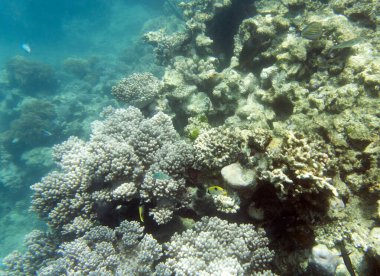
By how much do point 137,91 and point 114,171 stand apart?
8.56 feet

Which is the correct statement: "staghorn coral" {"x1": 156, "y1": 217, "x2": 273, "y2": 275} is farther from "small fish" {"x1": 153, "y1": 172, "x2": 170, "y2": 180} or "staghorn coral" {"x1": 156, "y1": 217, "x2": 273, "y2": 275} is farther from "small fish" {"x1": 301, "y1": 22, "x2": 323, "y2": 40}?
"small fish" {"x1": 301, "y1": 22, "x2": 323, "y2": 40}

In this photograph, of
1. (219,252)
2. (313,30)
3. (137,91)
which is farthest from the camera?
(137,91)

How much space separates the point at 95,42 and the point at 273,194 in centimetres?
3335

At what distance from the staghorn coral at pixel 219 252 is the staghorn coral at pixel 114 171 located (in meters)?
0.66

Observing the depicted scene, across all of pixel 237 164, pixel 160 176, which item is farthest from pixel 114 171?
pixel 237 164

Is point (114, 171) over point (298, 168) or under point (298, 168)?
over

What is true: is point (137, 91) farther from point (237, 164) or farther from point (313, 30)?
point (313, 30)

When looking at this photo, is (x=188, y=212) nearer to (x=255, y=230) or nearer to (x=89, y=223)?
(x=255, y=230)

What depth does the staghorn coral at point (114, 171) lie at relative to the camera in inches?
161

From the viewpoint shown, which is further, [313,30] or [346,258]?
[313,30]

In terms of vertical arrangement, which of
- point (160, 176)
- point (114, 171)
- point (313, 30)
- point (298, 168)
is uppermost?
point (313, 30)

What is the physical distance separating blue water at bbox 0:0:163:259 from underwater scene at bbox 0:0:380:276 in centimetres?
859

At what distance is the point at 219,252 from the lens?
3467 mm

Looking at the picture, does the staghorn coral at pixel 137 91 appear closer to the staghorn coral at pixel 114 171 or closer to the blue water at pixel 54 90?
the staghorn coral at pixel 114 171
